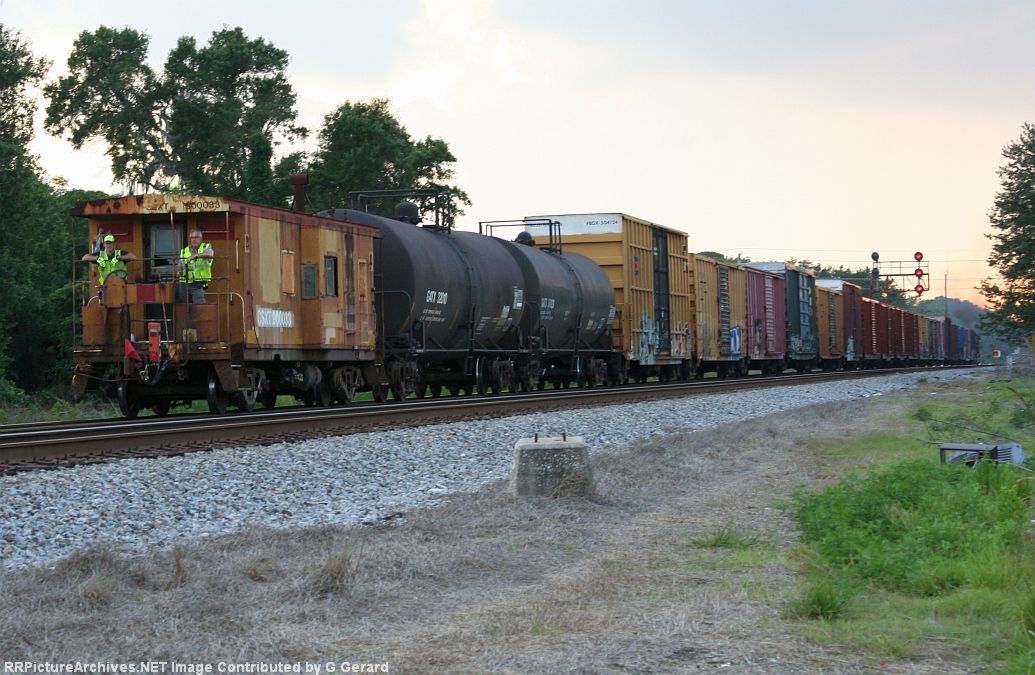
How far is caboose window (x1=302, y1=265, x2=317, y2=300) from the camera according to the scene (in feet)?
61.9

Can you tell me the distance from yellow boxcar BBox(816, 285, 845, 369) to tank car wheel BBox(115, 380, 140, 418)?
37349 mm

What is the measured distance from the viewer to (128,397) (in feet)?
56.8

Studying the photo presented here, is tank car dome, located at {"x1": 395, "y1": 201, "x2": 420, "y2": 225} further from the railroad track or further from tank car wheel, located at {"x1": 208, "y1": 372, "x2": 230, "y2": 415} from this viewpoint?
tank car wheel, located at {"x1": 208, "y1": 372, "x2": 230, "y2": 415}

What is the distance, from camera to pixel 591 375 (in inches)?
1185

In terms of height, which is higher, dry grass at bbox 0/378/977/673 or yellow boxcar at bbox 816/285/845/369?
yellow boxcar at bbox 816/285/845/369

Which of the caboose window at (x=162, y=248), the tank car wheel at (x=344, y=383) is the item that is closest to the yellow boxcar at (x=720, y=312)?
the tank car wheel at (x=344, y=383)

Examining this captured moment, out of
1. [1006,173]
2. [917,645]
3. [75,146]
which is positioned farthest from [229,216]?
[1006,173]

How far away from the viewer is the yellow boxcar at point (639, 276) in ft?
100

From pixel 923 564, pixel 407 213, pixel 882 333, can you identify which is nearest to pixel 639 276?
pixel 407 213

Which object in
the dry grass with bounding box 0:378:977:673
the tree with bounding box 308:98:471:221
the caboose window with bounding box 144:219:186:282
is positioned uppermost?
the tree with bounding box 308:98:471:221

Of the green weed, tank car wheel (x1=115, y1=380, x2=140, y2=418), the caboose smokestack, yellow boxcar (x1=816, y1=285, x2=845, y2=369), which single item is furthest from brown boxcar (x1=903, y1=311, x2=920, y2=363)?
the green weed

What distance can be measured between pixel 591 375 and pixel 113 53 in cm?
3961

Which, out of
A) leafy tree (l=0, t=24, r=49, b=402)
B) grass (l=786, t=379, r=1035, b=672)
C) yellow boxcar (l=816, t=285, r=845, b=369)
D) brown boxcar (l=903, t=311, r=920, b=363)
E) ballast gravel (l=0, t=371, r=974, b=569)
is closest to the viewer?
grass (l=786, t=379, r=1035, b=672)

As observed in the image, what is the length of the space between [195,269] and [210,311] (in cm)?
62
